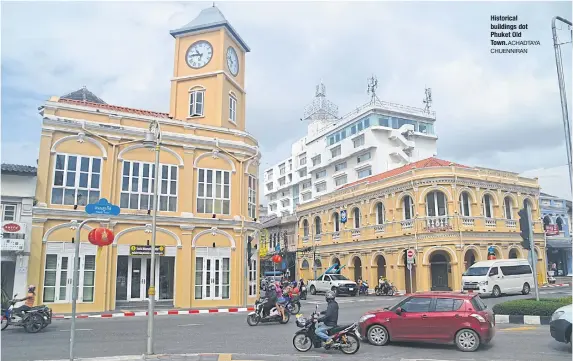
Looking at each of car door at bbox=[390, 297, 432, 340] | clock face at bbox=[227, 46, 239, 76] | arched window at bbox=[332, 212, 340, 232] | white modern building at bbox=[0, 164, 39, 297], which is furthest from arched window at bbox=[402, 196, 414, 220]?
white modern building at bbox=[0, 164, 39, 297]

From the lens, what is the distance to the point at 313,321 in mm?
11609

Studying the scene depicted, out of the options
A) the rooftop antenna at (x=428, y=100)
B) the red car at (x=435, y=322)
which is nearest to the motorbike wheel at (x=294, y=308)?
the red car at (x=435, y=322)

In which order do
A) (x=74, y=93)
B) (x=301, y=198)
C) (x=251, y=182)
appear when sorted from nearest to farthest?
(x=251, y=182) → (x=74, y=93) → (x=301, y=198)

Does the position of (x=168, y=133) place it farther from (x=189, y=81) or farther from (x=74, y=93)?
(x=74, y=93)

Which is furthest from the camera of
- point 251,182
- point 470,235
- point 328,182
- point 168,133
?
point 328,182

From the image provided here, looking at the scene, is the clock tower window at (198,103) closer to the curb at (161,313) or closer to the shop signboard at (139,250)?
the shop signboard at (139,250)

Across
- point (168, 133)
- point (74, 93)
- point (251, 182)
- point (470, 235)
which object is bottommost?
point (470, 235)

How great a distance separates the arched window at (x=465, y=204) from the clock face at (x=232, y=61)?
18.9 metres

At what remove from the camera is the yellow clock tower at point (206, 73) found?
27703 mm

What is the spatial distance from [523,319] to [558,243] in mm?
33266

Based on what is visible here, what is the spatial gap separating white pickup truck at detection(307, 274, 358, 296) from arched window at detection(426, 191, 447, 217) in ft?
25.5

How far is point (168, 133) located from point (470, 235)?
73.7 feet

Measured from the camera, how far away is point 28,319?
49.3 ft

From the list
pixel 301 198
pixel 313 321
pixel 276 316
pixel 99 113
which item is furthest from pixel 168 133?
pixel 301 198
